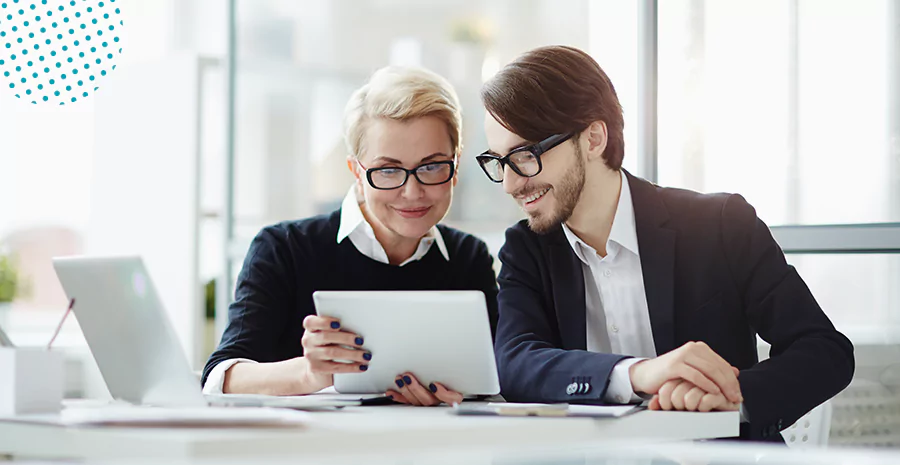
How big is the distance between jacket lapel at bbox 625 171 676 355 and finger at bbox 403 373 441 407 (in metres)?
0.57

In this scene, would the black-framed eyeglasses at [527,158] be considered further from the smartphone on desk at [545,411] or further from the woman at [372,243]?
the smartphone on desk at [545,411]

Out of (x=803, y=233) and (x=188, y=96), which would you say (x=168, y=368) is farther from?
(x=188, y=96)

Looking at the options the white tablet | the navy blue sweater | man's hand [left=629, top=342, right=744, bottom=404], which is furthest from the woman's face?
man's hand [left=629, top=342, right=744, bottom=404]

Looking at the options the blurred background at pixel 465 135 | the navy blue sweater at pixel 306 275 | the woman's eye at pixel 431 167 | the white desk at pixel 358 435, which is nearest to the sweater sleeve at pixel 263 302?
the navy blue sweater at pixel 306 275

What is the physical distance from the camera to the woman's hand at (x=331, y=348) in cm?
A: 148

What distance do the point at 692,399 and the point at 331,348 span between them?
0.57m

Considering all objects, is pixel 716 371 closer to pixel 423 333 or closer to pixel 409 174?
pixel 423 333

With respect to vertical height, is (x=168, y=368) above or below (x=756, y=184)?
below

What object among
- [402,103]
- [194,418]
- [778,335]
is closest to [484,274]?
[402,103]

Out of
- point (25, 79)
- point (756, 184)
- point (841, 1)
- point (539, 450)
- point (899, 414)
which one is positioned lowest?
point (899, 414)

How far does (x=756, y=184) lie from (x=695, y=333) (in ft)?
2.58

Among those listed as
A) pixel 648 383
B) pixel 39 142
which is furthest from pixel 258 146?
pixel 648 383

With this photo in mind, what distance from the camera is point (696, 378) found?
4.55 feet

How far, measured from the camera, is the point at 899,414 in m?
2.32
